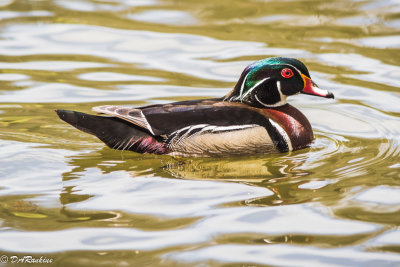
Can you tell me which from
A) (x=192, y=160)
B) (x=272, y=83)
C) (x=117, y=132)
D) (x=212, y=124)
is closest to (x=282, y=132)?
(x=272, y=83)

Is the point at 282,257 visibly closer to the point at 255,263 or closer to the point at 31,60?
the point at 255,263

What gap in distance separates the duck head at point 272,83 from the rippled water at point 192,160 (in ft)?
2.04

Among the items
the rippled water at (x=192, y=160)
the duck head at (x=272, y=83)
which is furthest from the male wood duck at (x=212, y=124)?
the rippled water at (x=192, y=160)

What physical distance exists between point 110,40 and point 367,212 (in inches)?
265

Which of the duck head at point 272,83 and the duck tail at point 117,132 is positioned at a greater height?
the duck head at point 272,83

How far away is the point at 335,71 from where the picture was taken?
411 inches

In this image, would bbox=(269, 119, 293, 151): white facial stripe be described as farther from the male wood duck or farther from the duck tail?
the duck tail

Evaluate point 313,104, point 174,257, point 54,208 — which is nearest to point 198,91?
Result: point 313,104

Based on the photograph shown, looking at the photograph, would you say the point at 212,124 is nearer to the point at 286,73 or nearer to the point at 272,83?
the point at 272,83

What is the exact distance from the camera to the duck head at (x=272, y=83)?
7.87m

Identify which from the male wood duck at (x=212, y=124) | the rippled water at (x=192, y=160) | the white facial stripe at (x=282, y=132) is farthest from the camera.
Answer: the white facial stripe at (x=282, y=132)

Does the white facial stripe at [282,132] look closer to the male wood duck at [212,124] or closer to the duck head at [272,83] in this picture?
the male wood duck at [212,124]

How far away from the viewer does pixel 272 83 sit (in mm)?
7922

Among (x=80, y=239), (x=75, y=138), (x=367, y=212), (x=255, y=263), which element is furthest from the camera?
(x=75, y=138)
